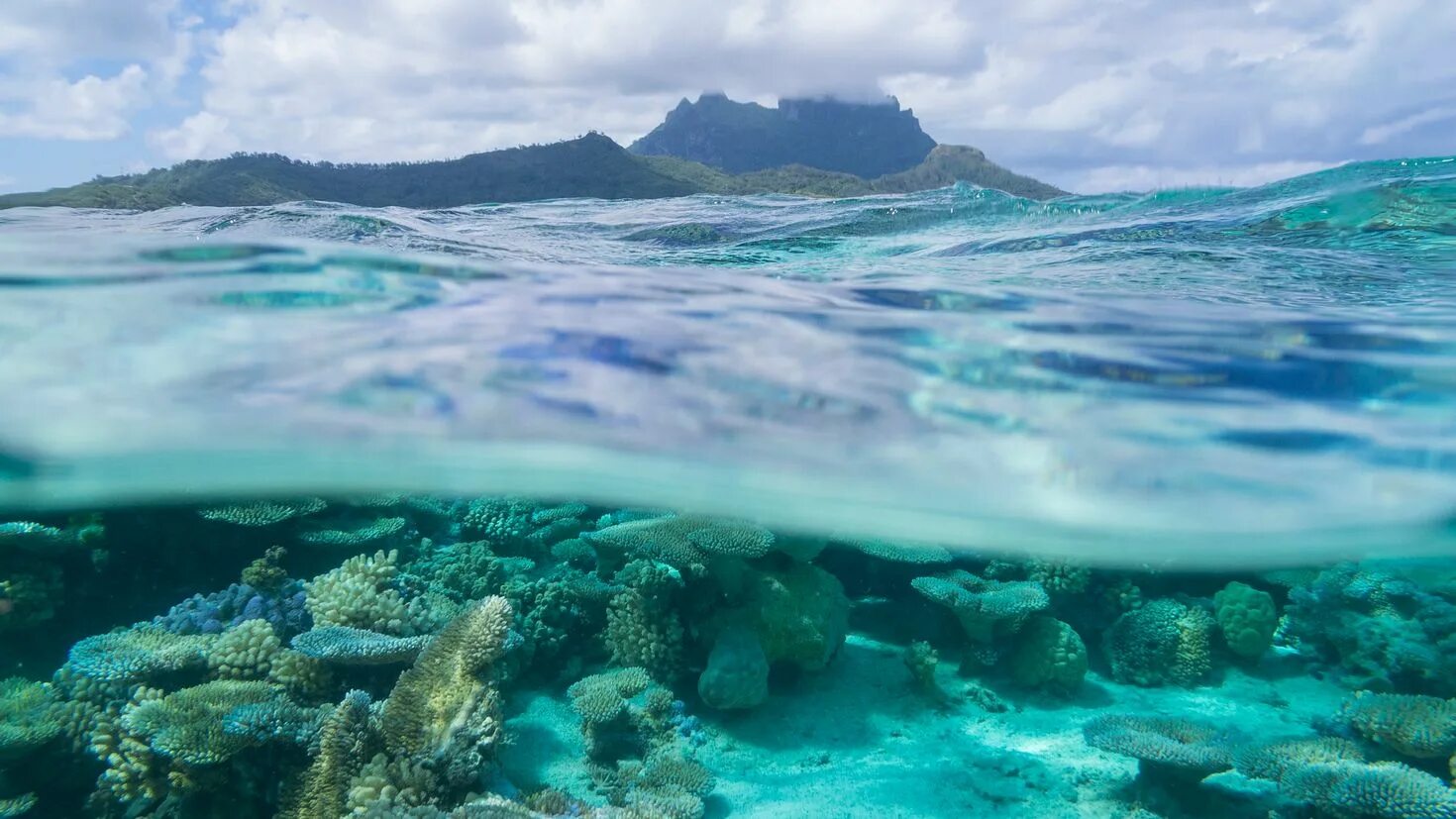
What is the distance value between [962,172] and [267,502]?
16.5m

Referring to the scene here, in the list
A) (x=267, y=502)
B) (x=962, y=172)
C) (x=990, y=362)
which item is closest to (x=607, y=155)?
(x=962, y=172)

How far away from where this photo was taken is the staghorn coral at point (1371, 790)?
682 centimetres

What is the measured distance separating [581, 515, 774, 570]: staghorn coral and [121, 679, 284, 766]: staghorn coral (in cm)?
405

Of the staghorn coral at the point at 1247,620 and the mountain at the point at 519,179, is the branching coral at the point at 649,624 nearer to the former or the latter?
the staghorn coral at the point at 1247,620

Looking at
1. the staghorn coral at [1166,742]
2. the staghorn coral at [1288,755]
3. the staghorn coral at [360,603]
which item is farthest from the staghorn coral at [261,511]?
the staghorn coral at [1288,755]

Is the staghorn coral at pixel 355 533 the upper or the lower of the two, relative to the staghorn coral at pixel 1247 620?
upper

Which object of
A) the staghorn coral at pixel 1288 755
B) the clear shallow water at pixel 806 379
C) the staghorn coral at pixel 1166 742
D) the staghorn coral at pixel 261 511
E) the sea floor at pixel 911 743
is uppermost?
the clear shallow water at pixel 806 379

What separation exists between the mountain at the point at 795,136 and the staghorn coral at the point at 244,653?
34.8 metres

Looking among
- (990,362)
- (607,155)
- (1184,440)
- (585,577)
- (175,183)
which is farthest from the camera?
(607,155)

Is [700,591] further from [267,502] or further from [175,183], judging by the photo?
[175,183]

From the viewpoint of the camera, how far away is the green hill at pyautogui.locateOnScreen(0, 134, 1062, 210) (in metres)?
13.9

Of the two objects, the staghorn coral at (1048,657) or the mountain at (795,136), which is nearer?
the staghorn coral at (1048,657)

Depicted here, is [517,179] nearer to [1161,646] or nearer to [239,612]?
[239,612]

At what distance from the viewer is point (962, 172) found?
1862 cm
